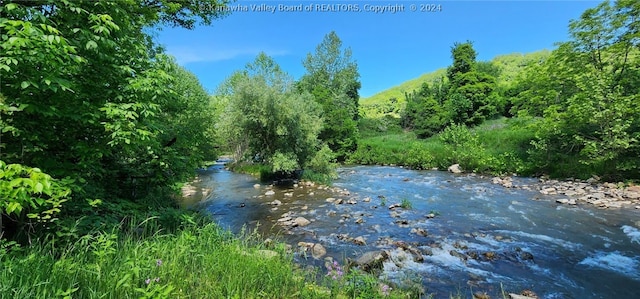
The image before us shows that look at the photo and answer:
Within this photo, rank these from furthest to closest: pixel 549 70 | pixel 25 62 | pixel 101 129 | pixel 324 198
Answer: pixel 549 70 < pixel 324 198 < pixel 101 129 < pixel 25 62

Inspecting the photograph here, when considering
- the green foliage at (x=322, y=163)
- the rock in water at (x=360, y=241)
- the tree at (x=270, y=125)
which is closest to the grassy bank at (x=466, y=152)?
the green foliage at (x=322, y=163)

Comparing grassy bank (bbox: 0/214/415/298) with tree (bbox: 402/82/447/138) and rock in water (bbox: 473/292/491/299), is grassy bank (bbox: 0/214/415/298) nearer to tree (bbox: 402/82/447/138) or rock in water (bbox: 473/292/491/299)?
rock in water (bbox: 473/292/491/299)

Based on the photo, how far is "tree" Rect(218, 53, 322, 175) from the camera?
662 inches

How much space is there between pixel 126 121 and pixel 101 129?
0.69 m

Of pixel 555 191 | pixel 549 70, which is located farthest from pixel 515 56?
pixel 555 191

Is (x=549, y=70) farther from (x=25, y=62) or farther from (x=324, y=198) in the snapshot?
(x=25, y=62)

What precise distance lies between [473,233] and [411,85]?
9467cm

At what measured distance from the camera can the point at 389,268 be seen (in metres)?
6.34

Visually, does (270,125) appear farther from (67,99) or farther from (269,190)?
(67,99)

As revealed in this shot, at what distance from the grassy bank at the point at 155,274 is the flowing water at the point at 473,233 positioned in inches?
99.2

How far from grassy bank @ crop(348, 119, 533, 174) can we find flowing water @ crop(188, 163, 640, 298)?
5889 millimetres

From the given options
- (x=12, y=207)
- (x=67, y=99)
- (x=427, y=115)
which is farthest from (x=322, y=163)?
(x=427, y=115)

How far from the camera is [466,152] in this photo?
2259 centimetres

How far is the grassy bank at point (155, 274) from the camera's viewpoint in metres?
2.80
